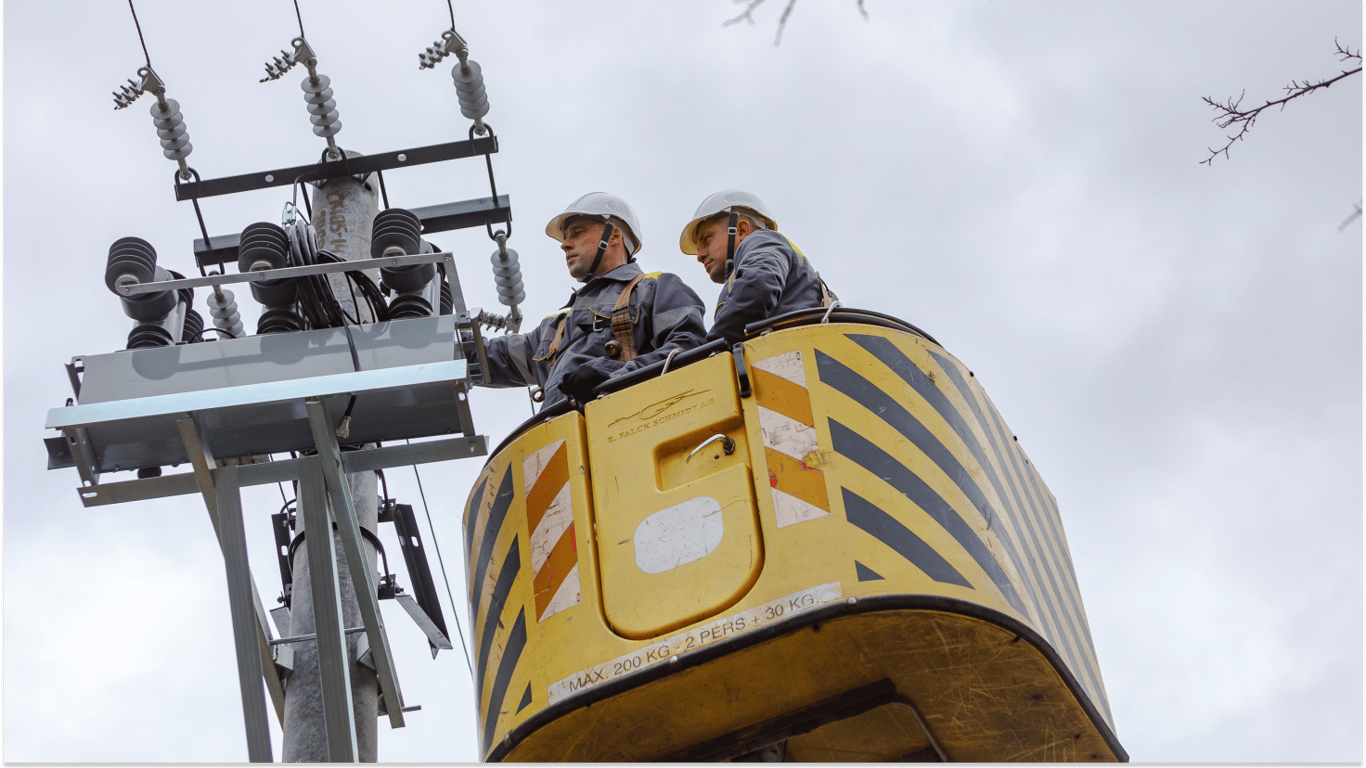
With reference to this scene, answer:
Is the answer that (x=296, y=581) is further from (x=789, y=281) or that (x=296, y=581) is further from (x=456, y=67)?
(x=456, y=67)

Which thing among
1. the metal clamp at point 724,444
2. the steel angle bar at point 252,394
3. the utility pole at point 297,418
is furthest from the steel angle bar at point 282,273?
the metal clamp at point 724,444

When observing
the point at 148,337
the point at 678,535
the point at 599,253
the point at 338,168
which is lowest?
the point at 678,535

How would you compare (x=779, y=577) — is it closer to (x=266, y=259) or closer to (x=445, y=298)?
(x=266, y=259)

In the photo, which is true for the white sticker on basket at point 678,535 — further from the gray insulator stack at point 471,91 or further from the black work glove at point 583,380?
the gray insulator stack at point 471,91

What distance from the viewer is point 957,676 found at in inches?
145

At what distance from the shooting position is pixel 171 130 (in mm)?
7773

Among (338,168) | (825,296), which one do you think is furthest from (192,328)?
(825,296)

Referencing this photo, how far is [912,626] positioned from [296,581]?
306 cm

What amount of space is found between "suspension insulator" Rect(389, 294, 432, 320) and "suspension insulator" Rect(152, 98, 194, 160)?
129 inches

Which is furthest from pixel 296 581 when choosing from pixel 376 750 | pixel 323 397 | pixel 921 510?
pixel 921 510

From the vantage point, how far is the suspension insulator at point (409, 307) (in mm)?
5281

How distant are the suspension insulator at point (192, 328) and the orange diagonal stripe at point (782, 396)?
2510mm

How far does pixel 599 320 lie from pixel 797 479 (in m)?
1.92

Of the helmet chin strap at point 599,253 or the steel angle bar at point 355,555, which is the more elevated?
the helmet chin strap at point 599,253
